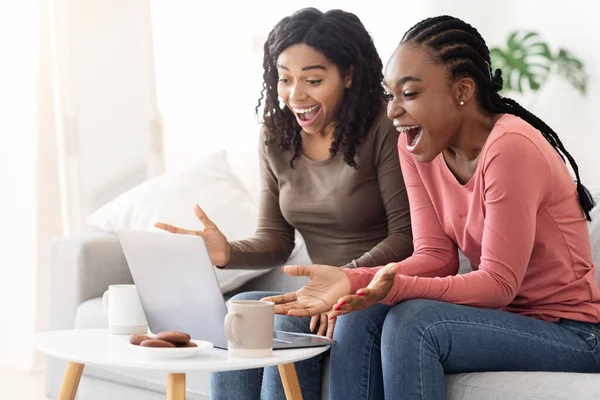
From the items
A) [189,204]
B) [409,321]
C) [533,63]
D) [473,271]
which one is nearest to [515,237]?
[473,271]

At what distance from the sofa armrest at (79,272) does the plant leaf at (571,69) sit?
217 cm

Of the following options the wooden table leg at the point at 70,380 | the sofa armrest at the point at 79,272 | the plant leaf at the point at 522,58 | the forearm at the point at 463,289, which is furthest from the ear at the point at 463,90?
the plant leaf at the point at 522,58

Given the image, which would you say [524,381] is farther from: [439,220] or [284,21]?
[284,21]

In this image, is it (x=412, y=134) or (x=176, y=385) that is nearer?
(x=176, y=385)

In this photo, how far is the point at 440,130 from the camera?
1512 millimetres

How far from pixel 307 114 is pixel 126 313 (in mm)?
589

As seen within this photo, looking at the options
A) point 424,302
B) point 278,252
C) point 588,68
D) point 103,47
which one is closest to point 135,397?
point 278,252

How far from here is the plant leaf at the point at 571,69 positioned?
3.79 meters

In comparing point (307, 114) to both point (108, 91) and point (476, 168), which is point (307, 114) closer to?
point (476, 168)

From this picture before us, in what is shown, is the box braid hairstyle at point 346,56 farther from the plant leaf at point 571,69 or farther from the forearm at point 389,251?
the plant leaf at point 571,69

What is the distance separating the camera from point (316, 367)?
1.63 metres

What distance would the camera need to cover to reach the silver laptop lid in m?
1.38

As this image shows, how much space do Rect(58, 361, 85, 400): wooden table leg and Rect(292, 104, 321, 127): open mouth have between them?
0.68m

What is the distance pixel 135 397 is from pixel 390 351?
3.46ft
